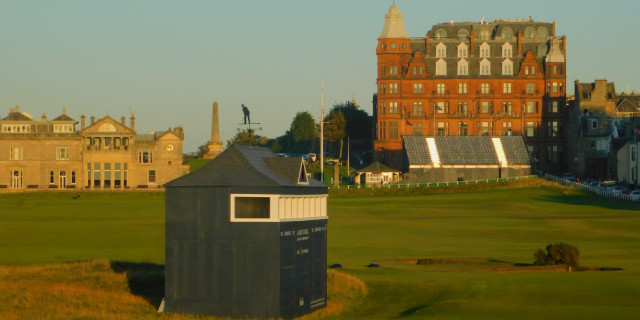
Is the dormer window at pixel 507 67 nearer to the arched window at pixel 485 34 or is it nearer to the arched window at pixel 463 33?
the arched window at pixel 485 34

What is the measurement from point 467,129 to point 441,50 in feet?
42.1

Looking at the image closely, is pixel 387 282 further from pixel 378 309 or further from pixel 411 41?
pixel 411 41

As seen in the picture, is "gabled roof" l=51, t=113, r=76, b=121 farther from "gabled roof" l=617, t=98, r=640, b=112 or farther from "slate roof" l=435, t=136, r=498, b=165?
"gabled roof" l=617, t=98, r=640, b=112

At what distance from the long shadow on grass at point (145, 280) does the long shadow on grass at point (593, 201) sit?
208 feet

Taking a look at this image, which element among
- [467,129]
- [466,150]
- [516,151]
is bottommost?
[516,151]

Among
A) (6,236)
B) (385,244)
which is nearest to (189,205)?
(385,244)

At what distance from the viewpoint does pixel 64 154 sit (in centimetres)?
16275

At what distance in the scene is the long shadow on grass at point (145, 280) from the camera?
57.8m

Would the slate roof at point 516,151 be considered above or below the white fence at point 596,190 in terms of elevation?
above

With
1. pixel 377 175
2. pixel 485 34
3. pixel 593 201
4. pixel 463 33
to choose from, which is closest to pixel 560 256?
pixel 593 201

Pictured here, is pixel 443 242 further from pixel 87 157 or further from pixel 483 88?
pixel 483 88

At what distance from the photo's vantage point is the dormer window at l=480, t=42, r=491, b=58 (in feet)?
601

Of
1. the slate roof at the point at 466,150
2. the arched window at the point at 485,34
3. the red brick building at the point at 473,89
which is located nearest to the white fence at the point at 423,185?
the slate roof at the point at 466,150

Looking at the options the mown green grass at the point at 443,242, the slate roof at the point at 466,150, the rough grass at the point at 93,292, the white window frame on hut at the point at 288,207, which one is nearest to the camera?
the white window frame on hut at the point at 288,207
